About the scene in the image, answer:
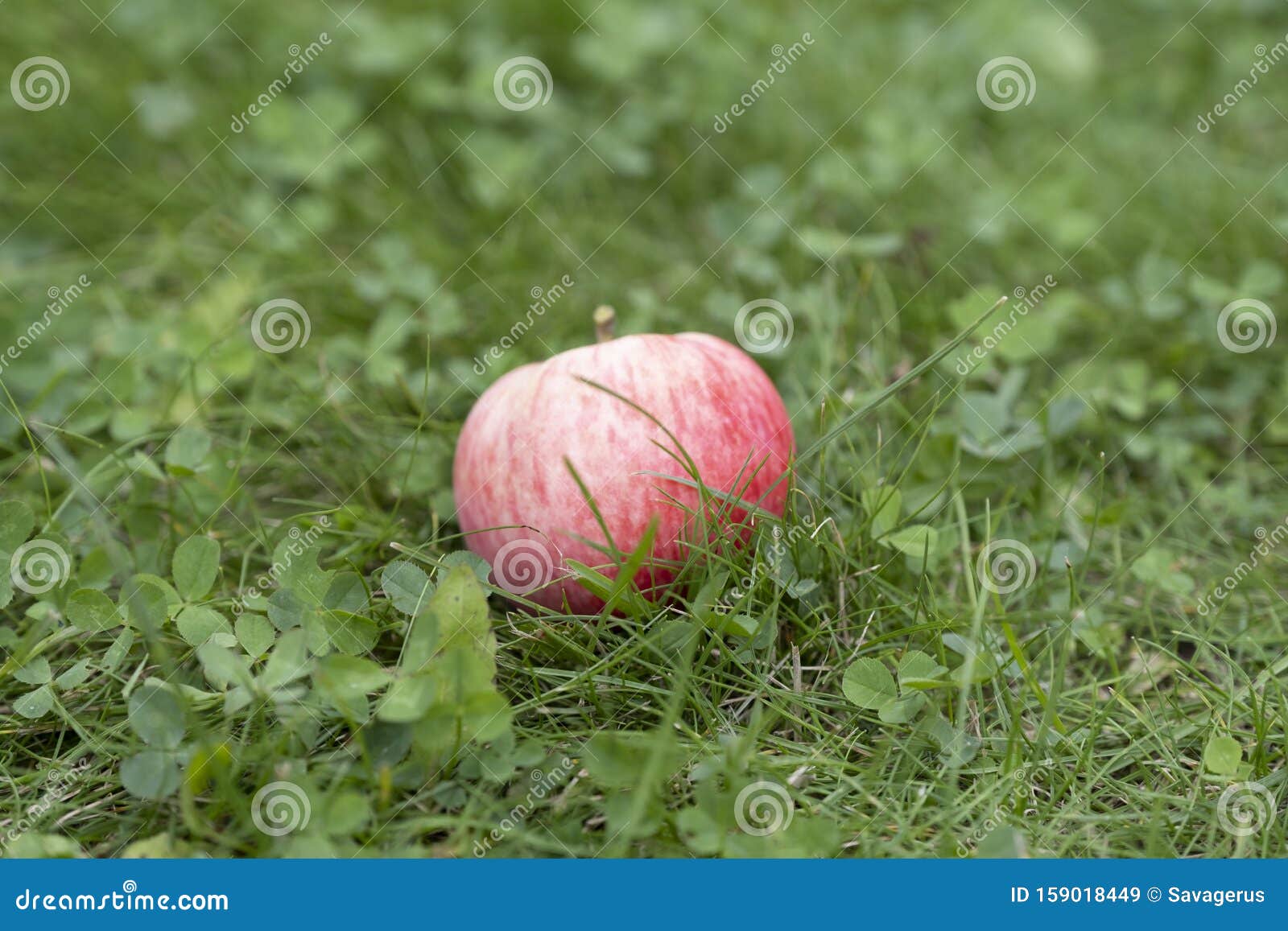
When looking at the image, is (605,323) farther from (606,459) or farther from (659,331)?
(659,331)

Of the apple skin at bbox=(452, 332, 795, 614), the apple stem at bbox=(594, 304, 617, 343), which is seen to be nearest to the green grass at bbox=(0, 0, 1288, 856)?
the apple skin at bbox=(452, 332, 795, 614)

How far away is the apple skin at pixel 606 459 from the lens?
1988mm

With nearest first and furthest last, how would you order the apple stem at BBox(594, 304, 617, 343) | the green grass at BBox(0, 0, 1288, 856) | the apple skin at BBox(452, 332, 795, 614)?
the green grass at BBox(0, 0, 1288, 856) → the apple skin at BBox(452, 332, 795, 614) → the apple stem at BBox(594, 304, 617, 343)

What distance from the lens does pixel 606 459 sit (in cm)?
198

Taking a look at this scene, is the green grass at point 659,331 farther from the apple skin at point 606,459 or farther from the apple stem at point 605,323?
the apple stem at point 605,323

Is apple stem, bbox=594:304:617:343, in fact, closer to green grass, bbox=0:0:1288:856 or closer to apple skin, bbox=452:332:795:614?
apple skin, bbox=452:332:795:614

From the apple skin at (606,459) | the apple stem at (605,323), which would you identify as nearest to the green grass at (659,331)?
the apple skin at (606,459)

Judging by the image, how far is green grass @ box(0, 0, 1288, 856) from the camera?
1773 millimetres

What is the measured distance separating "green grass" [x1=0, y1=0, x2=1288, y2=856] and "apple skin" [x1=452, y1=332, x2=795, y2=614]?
10cm

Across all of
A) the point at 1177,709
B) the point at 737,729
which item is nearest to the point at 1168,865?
the point at 1177,709

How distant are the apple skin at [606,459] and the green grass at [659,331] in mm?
97

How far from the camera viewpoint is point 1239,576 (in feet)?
7.60

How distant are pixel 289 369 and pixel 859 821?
1936mm

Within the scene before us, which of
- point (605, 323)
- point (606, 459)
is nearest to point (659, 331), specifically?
point (605, 323)
